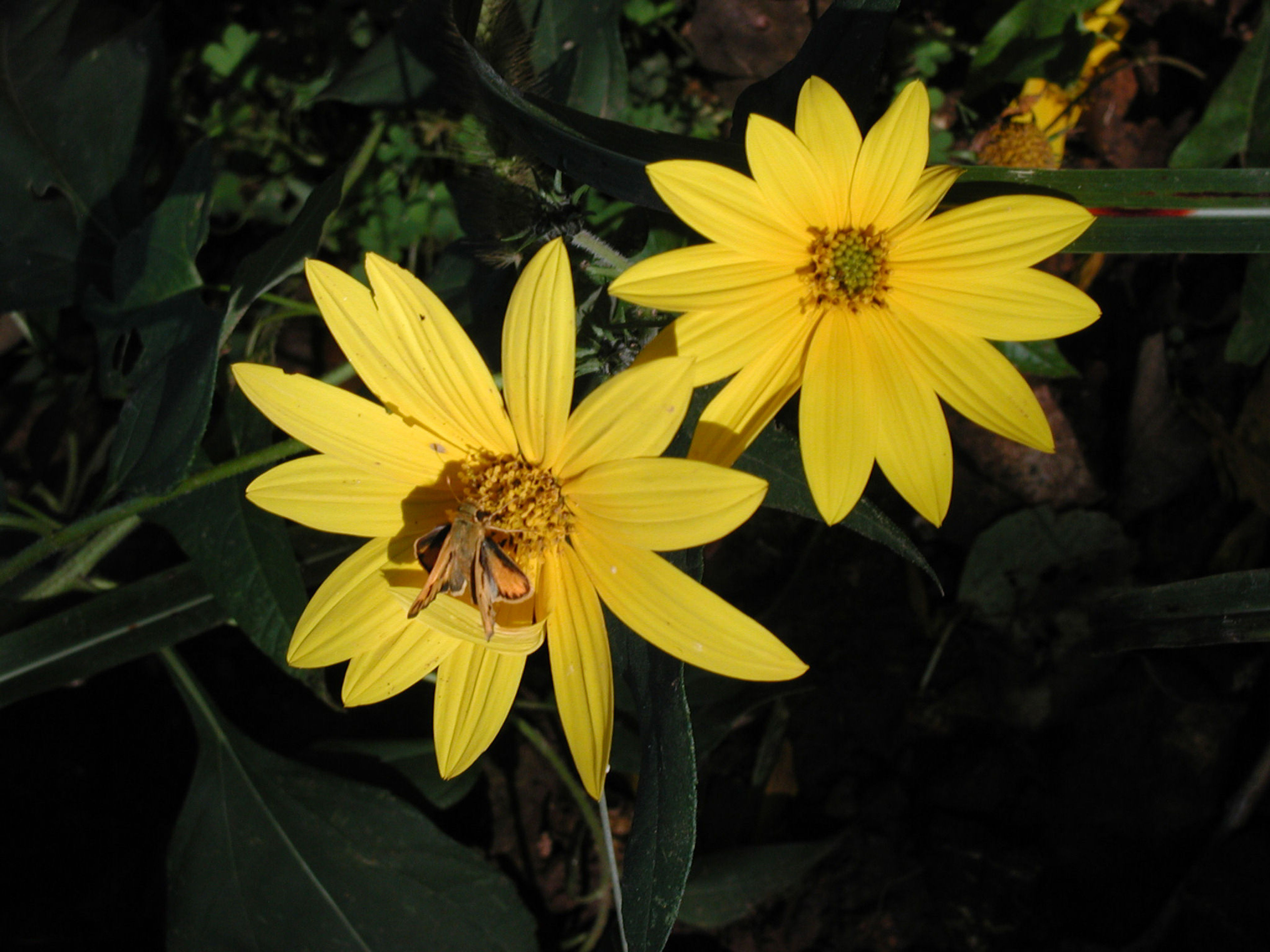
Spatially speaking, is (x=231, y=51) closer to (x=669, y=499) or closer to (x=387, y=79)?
(x=387, y=79)

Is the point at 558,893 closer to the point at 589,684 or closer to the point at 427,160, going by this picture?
the point at 589,684

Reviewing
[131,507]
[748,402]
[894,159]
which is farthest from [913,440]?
[131,507]

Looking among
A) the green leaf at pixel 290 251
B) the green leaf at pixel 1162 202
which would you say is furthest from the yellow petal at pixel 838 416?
the green leaf at pixel 290 251

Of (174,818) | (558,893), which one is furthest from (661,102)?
(174,818)

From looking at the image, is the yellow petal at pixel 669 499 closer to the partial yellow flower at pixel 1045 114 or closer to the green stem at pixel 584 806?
the green stem at pixel 584 806

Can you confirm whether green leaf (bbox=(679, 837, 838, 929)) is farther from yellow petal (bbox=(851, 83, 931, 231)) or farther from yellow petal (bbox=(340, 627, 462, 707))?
yellow petal (bbox=(851, 83, 931, 231))

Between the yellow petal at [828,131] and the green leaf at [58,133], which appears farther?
the green leaf at [58,133]
